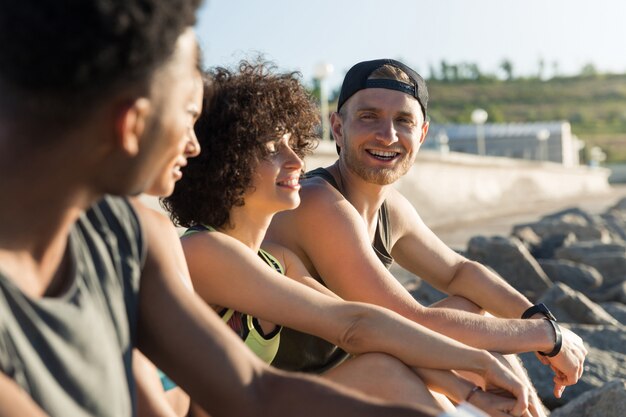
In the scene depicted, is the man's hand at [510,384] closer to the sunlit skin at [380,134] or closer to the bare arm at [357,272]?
the bare arm at [357,272]

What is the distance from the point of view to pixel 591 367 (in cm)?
461

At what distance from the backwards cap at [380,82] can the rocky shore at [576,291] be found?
4.32ft

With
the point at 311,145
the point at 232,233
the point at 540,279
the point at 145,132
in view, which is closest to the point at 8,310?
the point at 145,132

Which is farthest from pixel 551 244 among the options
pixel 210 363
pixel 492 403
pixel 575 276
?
pixel 210 363

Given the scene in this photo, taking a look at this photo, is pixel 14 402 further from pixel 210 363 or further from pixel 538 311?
pixel 538 311

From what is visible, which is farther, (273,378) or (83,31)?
(273,378)

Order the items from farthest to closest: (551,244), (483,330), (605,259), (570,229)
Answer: (570,229) < (551,244) < (605,259) < (483,330)

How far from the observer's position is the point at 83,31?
128cm

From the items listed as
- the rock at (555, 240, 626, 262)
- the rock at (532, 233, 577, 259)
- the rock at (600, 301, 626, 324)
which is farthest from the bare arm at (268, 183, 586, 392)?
the rock at (532, 233, 577, 259)

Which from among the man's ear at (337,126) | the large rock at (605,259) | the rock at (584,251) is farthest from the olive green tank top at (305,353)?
the rock at (584,251)

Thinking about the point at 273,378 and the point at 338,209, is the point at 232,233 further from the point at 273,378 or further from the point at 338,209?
the point at 273,378

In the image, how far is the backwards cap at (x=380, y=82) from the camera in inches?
151

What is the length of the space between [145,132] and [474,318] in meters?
2.06

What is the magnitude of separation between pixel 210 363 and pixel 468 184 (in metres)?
20.4
